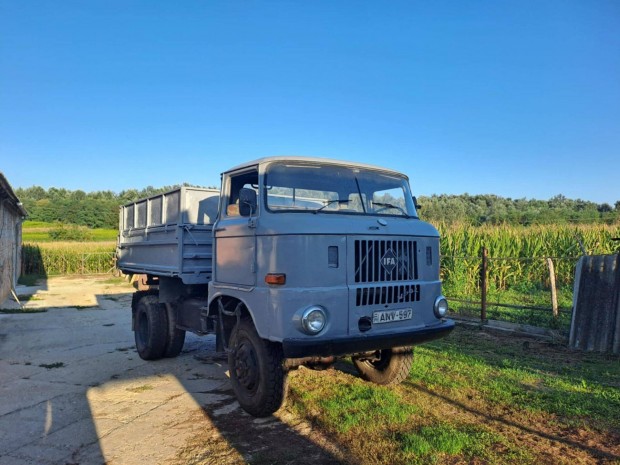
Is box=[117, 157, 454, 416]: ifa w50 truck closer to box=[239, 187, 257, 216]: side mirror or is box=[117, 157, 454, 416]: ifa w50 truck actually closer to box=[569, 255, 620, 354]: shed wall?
box=[239, 187, 257, 216]: side mirror

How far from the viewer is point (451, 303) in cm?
1252

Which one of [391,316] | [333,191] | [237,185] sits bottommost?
[391,316]

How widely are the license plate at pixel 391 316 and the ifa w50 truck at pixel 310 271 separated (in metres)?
0.01

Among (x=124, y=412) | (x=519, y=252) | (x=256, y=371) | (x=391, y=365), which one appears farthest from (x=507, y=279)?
(x=124, y=412)

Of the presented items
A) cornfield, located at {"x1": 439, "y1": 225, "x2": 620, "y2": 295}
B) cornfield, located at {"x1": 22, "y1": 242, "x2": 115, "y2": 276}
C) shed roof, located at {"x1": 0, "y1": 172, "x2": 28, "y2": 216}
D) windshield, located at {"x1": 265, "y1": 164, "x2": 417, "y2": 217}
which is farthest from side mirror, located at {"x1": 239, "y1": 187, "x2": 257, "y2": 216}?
cornfield, located at {"x1": 22, "y1": 242, "x2": 115, "y2": 276}

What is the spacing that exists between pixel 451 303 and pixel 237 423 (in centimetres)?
→ 910

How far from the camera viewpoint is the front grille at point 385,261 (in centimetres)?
459

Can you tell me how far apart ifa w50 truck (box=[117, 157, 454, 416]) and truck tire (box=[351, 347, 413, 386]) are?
0.01 m

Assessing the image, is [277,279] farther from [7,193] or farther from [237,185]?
[7,193]

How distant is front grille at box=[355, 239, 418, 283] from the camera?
15.1ft

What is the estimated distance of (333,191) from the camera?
5219 millimetres

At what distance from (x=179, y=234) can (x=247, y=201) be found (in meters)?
1.85

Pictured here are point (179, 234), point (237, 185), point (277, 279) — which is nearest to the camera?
point (277, 279)

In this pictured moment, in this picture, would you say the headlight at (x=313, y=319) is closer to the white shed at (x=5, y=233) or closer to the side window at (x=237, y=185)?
the side window at (x=237, y=185)
